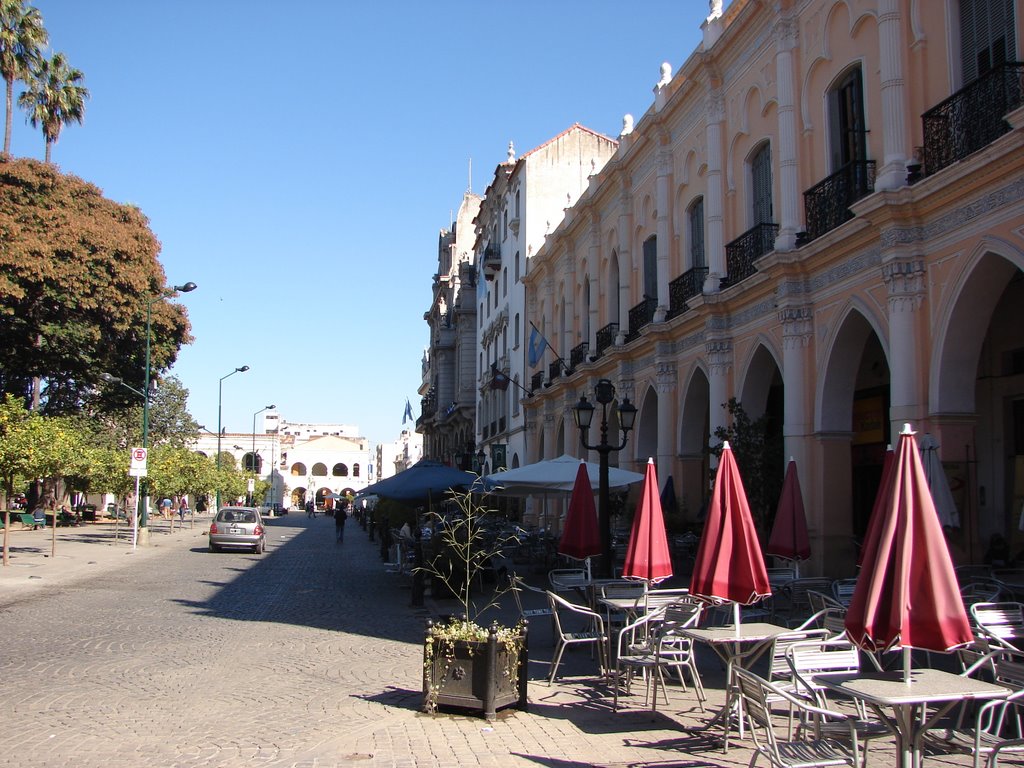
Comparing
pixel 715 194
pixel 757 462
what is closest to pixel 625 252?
pixel 715 194

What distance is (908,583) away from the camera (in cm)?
567

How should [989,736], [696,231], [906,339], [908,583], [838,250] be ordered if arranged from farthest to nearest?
[696,231] → [838,250] → [906,339] → [989,736] → [908,583]

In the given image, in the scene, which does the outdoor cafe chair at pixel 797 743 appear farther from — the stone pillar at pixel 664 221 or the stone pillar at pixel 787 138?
the stone pillar at pixel 664 221

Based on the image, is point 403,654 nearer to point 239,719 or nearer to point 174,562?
point 239,719

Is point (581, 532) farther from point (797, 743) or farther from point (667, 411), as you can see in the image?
point (667, 411)

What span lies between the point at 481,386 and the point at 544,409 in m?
16.5

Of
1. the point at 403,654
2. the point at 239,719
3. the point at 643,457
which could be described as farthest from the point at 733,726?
the point at 643,457

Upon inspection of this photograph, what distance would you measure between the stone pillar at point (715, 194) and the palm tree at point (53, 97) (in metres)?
30.4

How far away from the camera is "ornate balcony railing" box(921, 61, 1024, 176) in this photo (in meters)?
12.8

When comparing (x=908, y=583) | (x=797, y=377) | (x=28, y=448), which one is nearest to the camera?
(x=908, y=583)

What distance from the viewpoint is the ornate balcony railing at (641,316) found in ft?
89.1

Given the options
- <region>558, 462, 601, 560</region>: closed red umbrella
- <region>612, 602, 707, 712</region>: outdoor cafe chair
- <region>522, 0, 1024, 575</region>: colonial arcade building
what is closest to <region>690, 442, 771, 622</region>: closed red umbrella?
<region>612, 602, 707, 712</region>: outdoor cafe chair

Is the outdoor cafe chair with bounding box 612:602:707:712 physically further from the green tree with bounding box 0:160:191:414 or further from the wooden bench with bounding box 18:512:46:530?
the wooden bench with bounding box 18:512:46:530

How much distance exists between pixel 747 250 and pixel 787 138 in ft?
8.54
